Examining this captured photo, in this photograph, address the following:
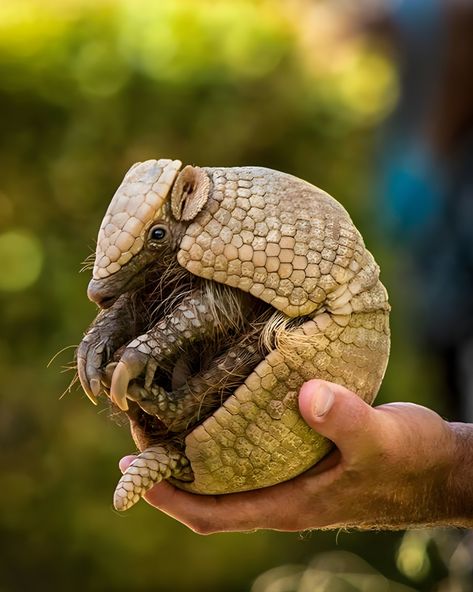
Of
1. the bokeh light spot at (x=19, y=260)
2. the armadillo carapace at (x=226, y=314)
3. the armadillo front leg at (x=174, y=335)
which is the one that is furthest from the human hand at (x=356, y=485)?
the bokeh light spot at (x=19, y=260)

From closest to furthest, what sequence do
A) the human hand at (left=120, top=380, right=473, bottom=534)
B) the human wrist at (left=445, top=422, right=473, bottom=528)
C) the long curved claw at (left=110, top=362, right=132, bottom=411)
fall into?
the long curved claw at (left=110, top=362, right=132, bottom=411), the human hand at (left=120, top=380, right=473, bottom=534), the human wrist at (left=445, top=422, right=473, bottom=528)

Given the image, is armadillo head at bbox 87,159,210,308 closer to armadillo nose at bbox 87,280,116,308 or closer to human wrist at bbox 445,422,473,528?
armadillo nose at bbox 87,280,116,308

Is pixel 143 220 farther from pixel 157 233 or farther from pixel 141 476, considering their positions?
pixel 141 476

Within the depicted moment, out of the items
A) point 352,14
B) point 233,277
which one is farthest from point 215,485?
point 352,14

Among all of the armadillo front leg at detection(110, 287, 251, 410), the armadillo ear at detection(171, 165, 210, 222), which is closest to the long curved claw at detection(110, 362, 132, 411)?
the armadillo front leg at detection(110, 287, 251, 410)

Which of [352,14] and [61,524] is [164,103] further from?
[61,524]

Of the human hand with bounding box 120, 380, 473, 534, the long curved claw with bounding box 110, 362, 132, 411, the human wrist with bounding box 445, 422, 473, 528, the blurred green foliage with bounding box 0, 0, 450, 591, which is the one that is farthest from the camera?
the blurred green foliage with bounding box 0, 0, 450, 591
